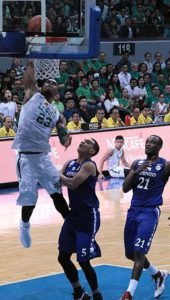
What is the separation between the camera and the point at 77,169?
10078mm

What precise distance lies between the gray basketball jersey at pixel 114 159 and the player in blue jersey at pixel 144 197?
991 cm

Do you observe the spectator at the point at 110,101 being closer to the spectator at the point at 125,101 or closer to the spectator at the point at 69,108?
the spectator at the point at 125,101

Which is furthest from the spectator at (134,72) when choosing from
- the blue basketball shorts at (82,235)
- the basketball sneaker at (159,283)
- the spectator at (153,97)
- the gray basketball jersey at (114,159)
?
the blue basketball shorts at (82,235)

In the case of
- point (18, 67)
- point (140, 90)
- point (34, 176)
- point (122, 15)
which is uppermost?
point (122, 15)

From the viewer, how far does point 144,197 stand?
10219 millimetres

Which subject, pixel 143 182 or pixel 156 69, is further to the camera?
pixel 156 69

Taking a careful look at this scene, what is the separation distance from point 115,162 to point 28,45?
31.9ft

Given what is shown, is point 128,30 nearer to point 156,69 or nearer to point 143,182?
point 156,69

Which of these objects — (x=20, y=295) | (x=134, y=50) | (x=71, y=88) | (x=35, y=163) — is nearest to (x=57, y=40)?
(x=35, y=163)

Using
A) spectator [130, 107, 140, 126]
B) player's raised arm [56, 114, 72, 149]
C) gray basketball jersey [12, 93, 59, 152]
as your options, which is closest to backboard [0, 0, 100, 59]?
gray basketball jersey [12, 93, 59, 152]

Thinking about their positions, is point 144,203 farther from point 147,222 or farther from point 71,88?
point 71,88

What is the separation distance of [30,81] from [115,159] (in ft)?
32.2

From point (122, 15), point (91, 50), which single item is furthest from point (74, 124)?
point (91, 50)

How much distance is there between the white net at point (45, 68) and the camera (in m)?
11.3
